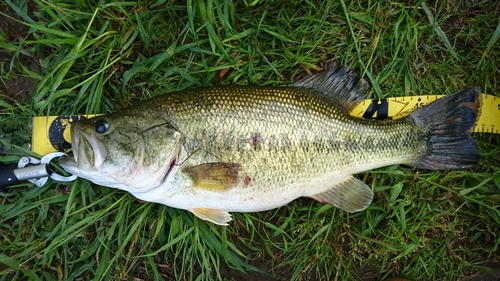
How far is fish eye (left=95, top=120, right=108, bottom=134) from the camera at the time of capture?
2.56 m

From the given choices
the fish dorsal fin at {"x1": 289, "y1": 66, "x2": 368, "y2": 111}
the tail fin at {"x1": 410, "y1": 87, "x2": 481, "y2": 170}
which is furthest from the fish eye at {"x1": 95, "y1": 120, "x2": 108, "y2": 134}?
the tail fin at {"x1": 410, "y1": 87, "x2": 481, "y2": 170}

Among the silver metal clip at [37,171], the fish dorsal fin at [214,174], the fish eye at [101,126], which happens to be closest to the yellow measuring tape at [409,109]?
the fish dorsal fin at [214,174]

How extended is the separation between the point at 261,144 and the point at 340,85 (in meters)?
0.91

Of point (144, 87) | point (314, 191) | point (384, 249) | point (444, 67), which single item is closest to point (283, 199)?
point (314, 191)

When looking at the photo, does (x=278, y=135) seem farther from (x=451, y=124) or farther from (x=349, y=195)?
(x=451, y=124)

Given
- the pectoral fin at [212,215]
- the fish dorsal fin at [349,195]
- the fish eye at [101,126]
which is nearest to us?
the fish eye at [101,126]

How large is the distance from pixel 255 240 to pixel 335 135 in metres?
1.19

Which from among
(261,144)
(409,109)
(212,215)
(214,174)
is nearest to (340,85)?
(409,109)

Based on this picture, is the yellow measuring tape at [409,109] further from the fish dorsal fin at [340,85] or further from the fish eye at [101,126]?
the fish eye at [101,126]

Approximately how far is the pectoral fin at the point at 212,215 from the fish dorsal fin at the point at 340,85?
3.94 ft

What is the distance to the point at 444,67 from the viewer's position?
10.9 feet

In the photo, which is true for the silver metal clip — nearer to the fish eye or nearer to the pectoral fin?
the fish eye

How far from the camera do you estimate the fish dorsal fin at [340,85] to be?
9.87 ft

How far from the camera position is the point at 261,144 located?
8.75ft
